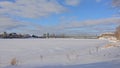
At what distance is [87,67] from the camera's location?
27.0 feet

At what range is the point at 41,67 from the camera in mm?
8828

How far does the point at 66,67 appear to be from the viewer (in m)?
8.66

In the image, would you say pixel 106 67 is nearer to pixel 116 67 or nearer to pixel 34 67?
pixel 116 67

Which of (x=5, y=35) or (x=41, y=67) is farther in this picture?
(x=5, y=35)

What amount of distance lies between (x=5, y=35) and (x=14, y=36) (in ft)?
20.3

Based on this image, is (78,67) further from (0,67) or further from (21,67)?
(0,67)

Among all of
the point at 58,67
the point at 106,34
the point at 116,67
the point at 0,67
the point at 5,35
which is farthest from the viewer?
the point at 106,34

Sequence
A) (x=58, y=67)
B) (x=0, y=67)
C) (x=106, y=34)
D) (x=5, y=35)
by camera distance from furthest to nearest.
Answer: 1. (x=106, y=34)
2. (x=5, y=35)
3. (x=0, y=67)
4. (x=58, y=67)

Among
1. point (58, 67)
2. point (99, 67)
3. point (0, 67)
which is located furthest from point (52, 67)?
Result: point (0, 67)

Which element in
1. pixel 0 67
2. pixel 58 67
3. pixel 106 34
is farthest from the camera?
pixel 106 34

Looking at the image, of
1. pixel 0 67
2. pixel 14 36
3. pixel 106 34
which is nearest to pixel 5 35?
pixel 14 36

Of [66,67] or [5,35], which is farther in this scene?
[5,35]

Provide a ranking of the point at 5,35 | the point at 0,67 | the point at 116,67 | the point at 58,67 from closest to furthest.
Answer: the point at 116,67 < the point at 58,67 < the point at 0,67 < the point at 5,35

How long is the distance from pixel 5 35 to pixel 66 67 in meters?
96.9
